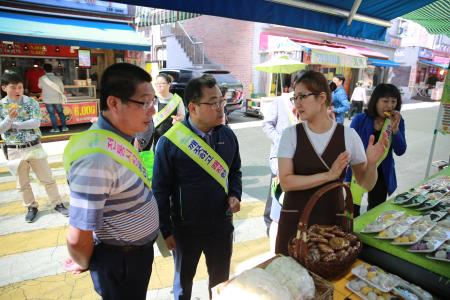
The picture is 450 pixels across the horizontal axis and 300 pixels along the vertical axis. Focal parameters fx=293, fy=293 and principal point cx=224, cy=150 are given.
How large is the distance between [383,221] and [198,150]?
135cm

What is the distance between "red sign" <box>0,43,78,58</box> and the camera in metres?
9.78

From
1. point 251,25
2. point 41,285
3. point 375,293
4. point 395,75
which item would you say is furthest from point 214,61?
point 395,75

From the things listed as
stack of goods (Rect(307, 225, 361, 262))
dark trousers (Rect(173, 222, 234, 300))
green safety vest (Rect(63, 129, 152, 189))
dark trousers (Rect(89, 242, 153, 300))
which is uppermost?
green safety vest (Rect(63, 129, 152, 189))

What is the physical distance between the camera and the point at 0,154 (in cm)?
682

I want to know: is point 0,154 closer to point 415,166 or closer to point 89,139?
point 89,139

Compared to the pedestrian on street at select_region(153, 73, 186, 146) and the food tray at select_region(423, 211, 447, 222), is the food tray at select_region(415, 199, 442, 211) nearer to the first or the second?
the food tray at select_region(423, 211, 447, 222)

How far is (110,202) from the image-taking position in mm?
1465

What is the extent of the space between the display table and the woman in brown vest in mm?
269

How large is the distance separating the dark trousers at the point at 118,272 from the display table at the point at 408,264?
137 centimetres

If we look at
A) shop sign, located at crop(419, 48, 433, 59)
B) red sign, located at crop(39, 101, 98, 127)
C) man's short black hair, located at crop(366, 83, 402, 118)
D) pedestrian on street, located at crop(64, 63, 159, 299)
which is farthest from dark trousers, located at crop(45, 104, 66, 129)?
shop sign, located at crop(419, 48, 433, 59)

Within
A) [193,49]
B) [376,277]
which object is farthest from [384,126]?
[193,49]

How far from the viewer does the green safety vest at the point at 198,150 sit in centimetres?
203

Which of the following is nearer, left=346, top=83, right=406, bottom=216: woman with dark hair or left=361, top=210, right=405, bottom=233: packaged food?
left=361, top=210, right=405, bottom=233: packaged food

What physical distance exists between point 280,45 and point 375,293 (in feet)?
50.0
